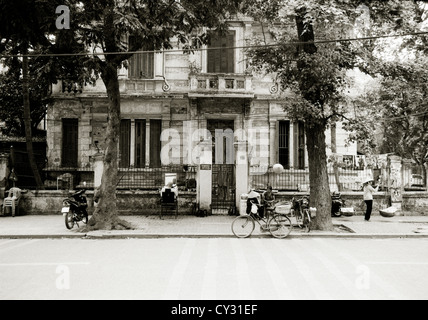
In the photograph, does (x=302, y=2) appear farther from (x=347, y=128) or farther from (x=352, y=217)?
(x=352, y=217)

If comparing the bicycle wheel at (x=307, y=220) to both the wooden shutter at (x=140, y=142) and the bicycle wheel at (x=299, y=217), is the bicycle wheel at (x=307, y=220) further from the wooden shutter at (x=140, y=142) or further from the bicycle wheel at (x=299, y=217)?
the wooden shutter at (x=140, y=142)

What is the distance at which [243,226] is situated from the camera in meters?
13.0

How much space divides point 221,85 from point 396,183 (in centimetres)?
976

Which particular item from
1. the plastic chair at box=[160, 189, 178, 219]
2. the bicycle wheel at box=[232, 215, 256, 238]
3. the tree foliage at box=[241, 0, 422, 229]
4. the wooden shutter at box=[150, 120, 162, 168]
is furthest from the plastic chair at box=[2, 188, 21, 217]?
the tree foliage at box=[241, 0, 422, 229]

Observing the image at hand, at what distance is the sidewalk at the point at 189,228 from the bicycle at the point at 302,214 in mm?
263

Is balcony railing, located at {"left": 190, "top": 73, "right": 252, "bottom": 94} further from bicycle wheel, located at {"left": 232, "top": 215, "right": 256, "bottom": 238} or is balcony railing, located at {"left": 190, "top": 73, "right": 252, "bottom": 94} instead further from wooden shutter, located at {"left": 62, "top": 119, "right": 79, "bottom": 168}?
bicycle wheel, located at {"left": 232, "top": 215, "right": 256, "bottom": 238}

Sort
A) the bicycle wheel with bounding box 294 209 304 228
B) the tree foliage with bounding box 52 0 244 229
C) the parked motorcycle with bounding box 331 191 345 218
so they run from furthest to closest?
the parked motorcycle with bounding box 331 191 345 218, the bicycle wheel with bounding box 294 209 304 228, the tree foliage with bounding box 52 0 244 229

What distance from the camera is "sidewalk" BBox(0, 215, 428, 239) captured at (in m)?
13.5

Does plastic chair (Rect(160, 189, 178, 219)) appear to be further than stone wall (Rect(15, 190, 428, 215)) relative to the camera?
No

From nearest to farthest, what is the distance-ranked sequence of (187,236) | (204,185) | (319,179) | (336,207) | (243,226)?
(243,226), (187,236), (319,179), (204,185), (336,207)

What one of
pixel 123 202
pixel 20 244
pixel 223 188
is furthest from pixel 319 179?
pixel 20 244

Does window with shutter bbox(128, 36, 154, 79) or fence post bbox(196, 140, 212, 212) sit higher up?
window with shutter bbox(128, 36, 154, 79)

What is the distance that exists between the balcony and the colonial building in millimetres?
226

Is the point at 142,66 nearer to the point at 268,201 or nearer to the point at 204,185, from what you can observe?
the point at 204,185
